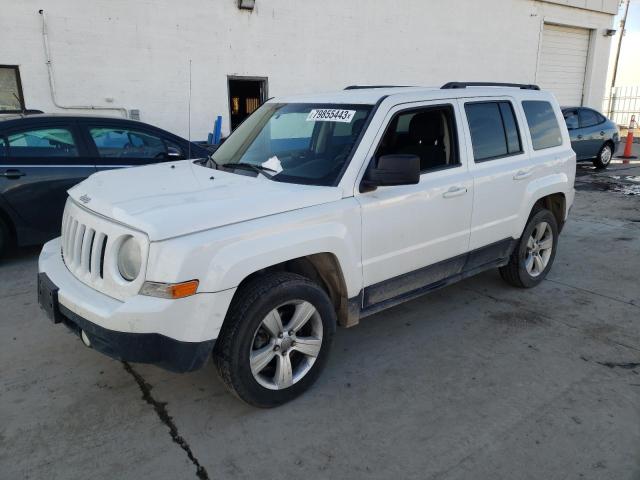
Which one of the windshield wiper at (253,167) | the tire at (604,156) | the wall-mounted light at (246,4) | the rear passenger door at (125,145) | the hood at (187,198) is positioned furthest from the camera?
the tire at (604,156)

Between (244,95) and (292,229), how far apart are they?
386 inches

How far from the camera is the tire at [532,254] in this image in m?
4.74

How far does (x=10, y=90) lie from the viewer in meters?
8.77

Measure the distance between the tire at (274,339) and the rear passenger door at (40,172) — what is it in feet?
12.2

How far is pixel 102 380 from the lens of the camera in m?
3.36

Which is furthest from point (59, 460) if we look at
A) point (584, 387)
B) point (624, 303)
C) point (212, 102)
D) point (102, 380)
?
point (212, 102)

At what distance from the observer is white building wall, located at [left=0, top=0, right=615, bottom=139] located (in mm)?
8891

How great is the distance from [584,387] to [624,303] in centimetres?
179

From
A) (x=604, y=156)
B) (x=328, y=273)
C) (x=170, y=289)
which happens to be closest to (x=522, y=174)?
(x=328, y=273)

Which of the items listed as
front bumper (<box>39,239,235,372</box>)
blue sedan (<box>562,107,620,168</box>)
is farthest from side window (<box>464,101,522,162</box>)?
blue sedan (<box>562,107,620,168</box>)

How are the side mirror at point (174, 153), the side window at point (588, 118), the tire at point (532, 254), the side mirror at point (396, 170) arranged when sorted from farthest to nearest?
the side window at point (588, 118) → the side mirror at point (174, 153) → the tire at point (532, 254) → the side mirror at point (396, 170)

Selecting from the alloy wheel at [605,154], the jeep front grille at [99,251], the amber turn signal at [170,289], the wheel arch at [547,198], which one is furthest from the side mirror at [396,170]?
the alloy wheel at [605,154]

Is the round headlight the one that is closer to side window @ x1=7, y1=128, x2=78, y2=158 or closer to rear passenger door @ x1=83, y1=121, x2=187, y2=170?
rear passenger door @ x1=83, y1=121, x2=187, y2=170

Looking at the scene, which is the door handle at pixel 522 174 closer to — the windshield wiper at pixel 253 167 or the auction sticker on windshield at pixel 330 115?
the auction sticker on windshield at pixel 330 115
